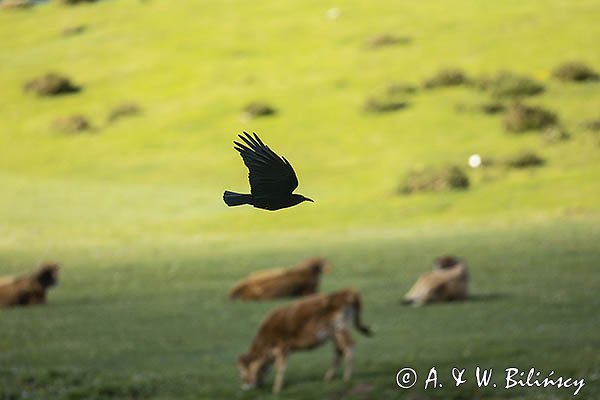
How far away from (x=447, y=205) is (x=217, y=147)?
59.9ft

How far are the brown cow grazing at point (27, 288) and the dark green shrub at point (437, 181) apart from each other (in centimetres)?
2546

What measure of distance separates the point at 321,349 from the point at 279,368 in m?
5.04

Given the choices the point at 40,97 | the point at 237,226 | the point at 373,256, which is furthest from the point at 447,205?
the point at 40,97

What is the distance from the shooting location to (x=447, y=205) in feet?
164

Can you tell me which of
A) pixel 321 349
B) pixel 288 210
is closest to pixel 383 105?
pixel 288 210

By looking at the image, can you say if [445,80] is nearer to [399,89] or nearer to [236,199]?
[399,89]

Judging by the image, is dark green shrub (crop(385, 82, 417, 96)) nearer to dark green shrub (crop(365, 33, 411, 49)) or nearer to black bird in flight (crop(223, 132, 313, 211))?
dark green shrub (crop(365, 33, 411, 49))

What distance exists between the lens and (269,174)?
616 cm

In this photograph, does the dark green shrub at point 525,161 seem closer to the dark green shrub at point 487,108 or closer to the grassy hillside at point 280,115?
the grassy hillside at point 280,115

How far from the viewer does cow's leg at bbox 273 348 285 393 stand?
18.5 meters

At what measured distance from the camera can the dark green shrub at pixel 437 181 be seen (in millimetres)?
52469

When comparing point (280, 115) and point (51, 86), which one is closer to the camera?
point (280, 115)

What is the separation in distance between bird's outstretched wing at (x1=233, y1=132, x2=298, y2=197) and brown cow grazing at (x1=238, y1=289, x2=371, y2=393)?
12.8 meters

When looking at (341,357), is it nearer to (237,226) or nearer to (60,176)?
(237,226)
